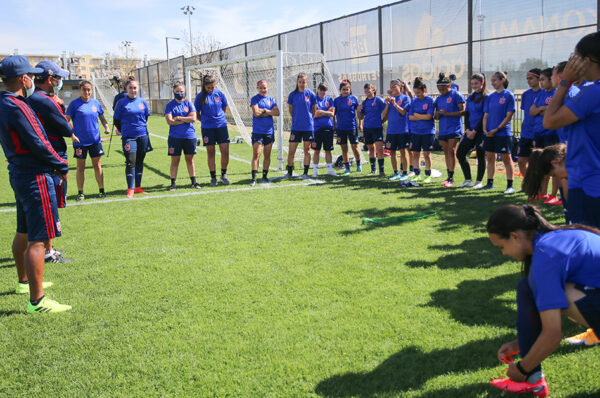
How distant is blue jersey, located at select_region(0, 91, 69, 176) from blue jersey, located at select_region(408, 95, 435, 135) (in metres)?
7.22

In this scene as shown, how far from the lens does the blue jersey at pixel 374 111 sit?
423 inches

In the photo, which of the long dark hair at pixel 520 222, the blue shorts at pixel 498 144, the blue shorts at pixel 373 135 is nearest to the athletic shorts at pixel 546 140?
the blue shorts at pixel 498 144

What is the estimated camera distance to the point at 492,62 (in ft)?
47.9

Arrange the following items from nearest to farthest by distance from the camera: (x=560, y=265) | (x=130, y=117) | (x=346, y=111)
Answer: (x=560, y=265), (x=130, y=117), (x=346, y=111)

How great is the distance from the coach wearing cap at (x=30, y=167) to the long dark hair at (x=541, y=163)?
3891 mm

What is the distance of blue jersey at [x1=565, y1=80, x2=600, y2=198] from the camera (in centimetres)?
298

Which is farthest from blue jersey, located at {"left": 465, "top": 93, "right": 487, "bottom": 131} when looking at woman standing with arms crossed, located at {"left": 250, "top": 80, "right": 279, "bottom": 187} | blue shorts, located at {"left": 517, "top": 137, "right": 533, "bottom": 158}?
woman standing with arms crossed, located at {"left": 250, "top": 80, "right": 279, "bottom": 187}

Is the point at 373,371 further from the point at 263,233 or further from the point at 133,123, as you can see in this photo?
the point at 133,123

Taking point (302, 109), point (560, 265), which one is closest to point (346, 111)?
point (302, 109)

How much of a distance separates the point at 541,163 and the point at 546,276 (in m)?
1.51

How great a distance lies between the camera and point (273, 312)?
3898 millimetres

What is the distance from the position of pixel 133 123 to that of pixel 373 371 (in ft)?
24.6

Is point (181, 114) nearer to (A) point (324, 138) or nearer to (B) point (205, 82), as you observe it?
(B) point (205, 82)

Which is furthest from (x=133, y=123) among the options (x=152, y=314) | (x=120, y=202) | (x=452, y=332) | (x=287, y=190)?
(x=452, y=332)
